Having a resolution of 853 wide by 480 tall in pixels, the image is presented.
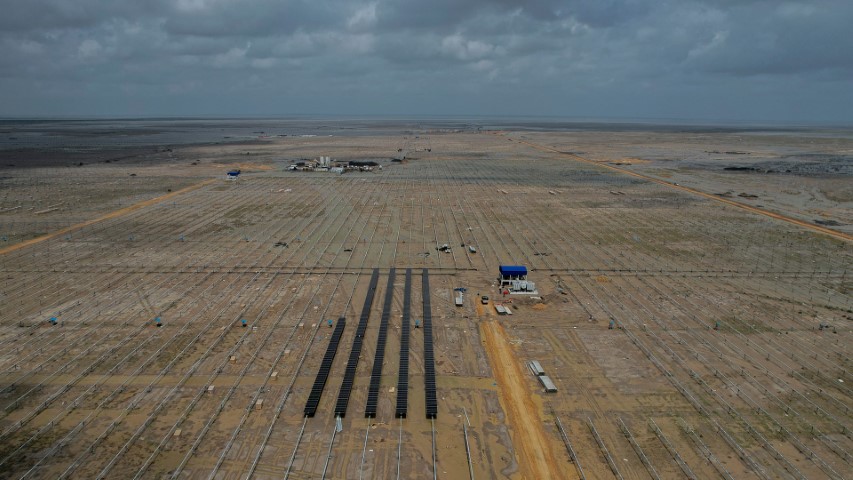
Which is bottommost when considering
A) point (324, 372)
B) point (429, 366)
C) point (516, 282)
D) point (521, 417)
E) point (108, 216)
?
point (521, 417)

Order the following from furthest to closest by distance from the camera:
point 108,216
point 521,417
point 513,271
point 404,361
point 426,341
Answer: point 108,216 < point 513,271 < point 426,341 < point 404,361 < point 521,417

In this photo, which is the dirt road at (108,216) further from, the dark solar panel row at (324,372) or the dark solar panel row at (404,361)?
the dark solar panel row at (404,361)

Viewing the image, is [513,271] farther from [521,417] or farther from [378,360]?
[521,417]

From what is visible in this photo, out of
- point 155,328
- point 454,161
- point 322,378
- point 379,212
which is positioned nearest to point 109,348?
point 155,328

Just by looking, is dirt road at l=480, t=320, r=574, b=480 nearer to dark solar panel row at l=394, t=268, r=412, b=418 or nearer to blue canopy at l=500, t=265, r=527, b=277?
dark solar panel row at l=394, t=268, r=412, b=418

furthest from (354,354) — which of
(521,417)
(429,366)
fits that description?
(521,417)

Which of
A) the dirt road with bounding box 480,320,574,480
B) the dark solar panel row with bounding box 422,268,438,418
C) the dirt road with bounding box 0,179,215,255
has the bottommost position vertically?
the dirt road with bounding box 480,320,574,480

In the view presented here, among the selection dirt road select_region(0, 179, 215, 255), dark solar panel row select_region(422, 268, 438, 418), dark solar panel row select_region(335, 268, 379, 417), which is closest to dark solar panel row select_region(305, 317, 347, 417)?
dark solar panel row select_region(335, 268, 379, 417)
